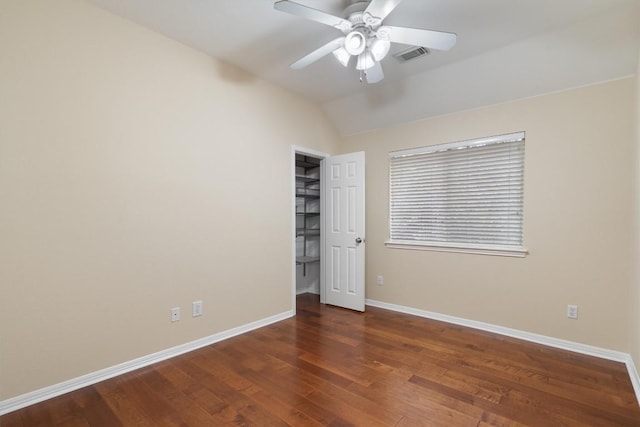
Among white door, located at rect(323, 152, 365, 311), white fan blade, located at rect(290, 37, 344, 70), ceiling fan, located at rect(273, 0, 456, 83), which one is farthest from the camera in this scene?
white door, located at rect(323, 152, 365, 311)

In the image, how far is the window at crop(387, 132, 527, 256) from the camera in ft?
10.1

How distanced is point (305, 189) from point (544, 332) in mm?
3390

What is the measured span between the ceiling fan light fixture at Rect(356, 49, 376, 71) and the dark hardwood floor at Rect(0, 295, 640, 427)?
2316 millimetres

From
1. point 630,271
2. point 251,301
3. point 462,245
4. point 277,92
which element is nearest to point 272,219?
point 251,301

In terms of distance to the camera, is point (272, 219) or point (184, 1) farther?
point (272, 219)

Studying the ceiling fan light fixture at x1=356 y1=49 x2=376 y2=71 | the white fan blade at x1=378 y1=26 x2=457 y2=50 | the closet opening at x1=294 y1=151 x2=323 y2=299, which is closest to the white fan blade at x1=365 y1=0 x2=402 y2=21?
the white fan blade at x1=378 y1=26 x2=457 y2=50

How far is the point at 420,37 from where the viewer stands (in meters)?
1.90

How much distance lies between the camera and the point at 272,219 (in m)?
3.45

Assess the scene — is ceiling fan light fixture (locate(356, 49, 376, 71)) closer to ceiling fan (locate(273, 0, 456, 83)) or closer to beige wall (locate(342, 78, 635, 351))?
ceiling fan (locate(273, 0, 456, 83))

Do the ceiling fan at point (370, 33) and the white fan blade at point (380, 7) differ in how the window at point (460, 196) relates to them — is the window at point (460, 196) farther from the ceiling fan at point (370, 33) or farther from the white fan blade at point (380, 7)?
the white fan blade at point (380, 7)

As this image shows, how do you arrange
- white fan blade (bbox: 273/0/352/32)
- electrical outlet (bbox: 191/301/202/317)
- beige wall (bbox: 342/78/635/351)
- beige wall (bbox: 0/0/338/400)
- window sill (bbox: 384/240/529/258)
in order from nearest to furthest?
white fan blade (bbox: 273/0/352/32), beige wall (bbox: 0/0/338/400), beige wall (bbox: 342/78/635/351), electrical outlet (bbox: 191/301/202/317), window sill (bbox: 384/240/529/258)

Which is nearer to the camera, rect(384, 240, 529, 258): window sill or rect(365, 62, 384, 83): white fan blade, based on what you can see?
rect(365, 62, 384, 83): white fan blade

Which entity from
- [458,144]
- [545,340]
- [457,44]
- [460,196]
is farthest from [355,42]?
[545,340]

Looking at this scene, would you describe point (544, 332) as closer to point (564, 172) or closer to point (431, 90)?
point (564, 172)
